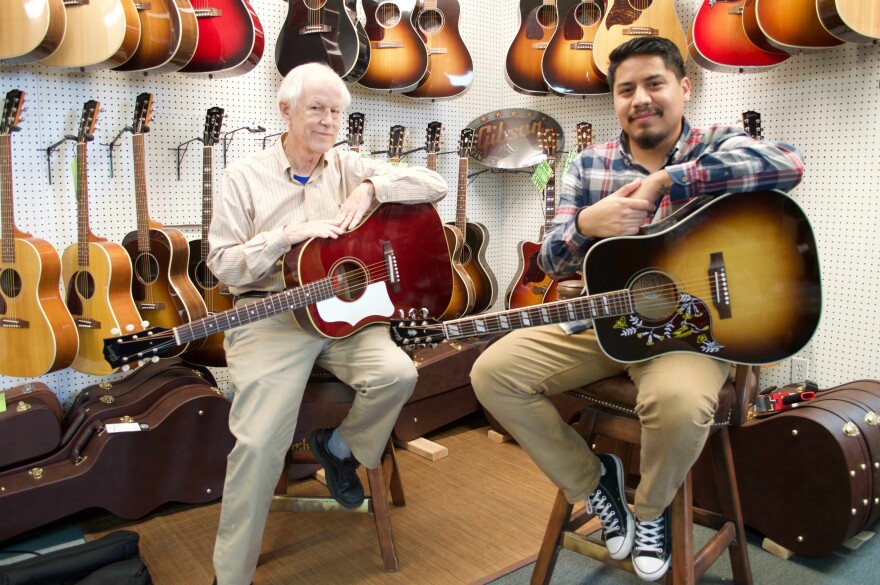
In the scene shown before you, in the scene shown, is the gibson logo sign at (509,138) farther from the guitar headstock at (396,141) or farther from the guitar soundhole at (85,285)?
the guitar soundhole at (85,285)

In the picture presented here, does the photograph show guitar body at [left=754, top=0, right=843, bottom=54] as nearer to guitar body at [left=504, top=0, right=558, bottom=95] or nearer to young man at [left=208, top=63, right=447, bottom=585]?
guitar body at [left=504, top=0, right=558, bottom=95]

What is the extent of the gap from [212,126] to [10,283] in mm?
981

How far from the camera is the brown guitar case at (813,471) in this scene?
2.12 m

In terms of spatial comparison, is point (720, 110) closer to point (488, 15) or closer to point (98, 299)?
point (488, 15)

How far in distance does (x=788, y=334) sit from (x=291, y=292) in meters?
1.35

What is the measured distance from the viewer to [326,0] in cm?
→ 306

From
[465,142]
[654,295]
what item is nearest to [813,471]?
[654,295]

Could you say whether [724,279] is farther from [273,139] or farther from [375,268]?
[273,139]

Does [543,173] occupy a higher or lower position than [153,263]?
higher

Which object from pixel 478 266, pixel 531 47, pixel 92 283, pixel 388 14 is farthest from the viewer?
pixel 478 266

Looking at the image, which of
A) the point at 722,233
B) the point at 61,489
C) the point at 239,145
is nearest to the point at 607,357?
the point at 722,233

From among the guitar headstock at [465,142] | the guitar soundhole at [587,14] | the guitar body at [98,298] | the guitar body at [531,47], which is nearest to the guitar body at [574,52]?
the guitar soundhole at [587,14]

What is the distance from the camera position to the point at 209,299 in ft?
9.58

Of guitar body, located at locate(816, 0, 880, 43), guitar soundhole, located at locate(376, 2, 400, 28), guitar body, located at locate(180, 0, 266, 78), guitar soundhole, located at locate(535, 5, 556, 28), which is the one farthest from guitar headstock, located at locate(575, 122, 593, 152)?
guitar body, located at locate(180, 0, 266, 78)
